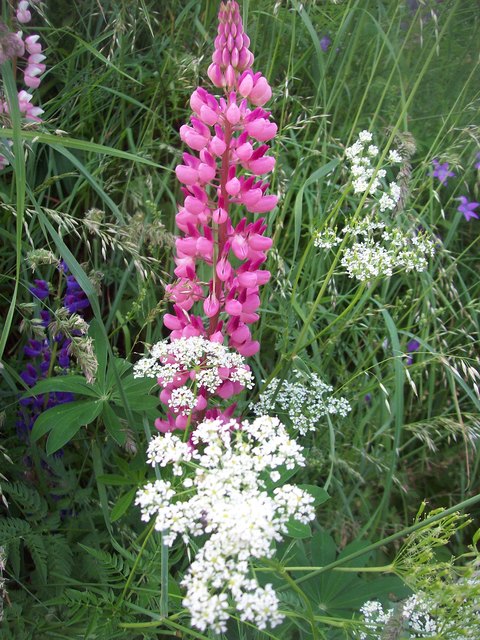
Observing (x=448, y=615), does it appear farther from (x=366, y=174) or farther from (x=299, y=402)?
(x=366, y=174)

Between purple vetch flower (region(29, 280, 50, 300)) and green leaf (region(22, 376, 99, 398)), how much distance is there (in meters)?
0.31

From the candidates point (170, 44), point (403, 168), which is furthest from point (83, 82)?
point (403, 168)

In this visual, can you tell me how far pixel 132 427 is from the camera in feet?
5.43

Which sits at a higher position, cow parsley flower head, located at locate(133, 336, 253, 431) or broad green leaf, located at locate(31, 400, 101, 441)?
cow parsley flower head, located at locate(133, 336, 253, 431)

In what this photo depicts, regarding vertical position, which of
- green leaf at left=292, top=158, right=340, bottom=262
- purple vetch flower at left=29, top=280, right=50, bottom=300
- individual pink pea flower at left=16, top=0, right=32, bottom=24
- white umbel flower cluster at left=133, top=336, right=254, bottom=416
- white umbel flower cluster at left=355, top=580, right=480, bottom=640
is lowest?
purple vetch flower at left=29, top=280, right=50, bottom=300

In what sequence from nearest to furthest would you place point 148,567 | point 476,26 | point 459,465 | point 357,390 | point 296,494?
point 296,494, point 148,567, point 357,390, point 476,26, point 459,465

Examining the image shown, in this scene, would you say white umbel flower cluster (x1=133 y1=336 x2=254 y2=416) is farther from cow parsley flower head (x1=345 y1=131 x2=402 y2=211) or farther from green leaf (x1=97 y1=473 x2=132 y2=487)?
cow parsley flower head (x1=345 y1=131 x2=402 y2=211)

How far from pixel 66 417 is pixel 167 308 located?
1.72 ft

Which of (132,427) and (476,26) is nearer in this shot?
(132,427)

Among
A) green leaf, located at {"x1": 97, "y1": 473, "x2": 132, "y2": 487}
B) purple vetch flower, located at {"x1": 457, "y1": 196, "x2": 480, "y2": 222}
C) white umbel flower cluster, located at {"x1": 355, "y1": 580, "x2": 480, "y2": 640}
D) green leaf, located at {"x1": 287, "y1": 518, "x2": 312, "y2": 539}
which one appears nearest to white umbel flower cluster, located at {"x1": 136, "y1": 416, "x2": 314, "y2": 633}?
white umbel flower cluster, located at {"x1": 355, "y1": 580, "x2": 480, "y2": 640}

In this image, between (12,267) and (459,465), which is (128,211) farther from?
(459,465)

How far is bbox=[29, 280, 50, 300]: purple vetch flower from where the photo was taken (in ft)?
6.60

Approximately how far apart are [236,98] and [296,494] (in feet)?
3.14

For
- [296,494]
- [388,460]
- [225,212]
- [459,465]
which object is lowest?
[459,465]
